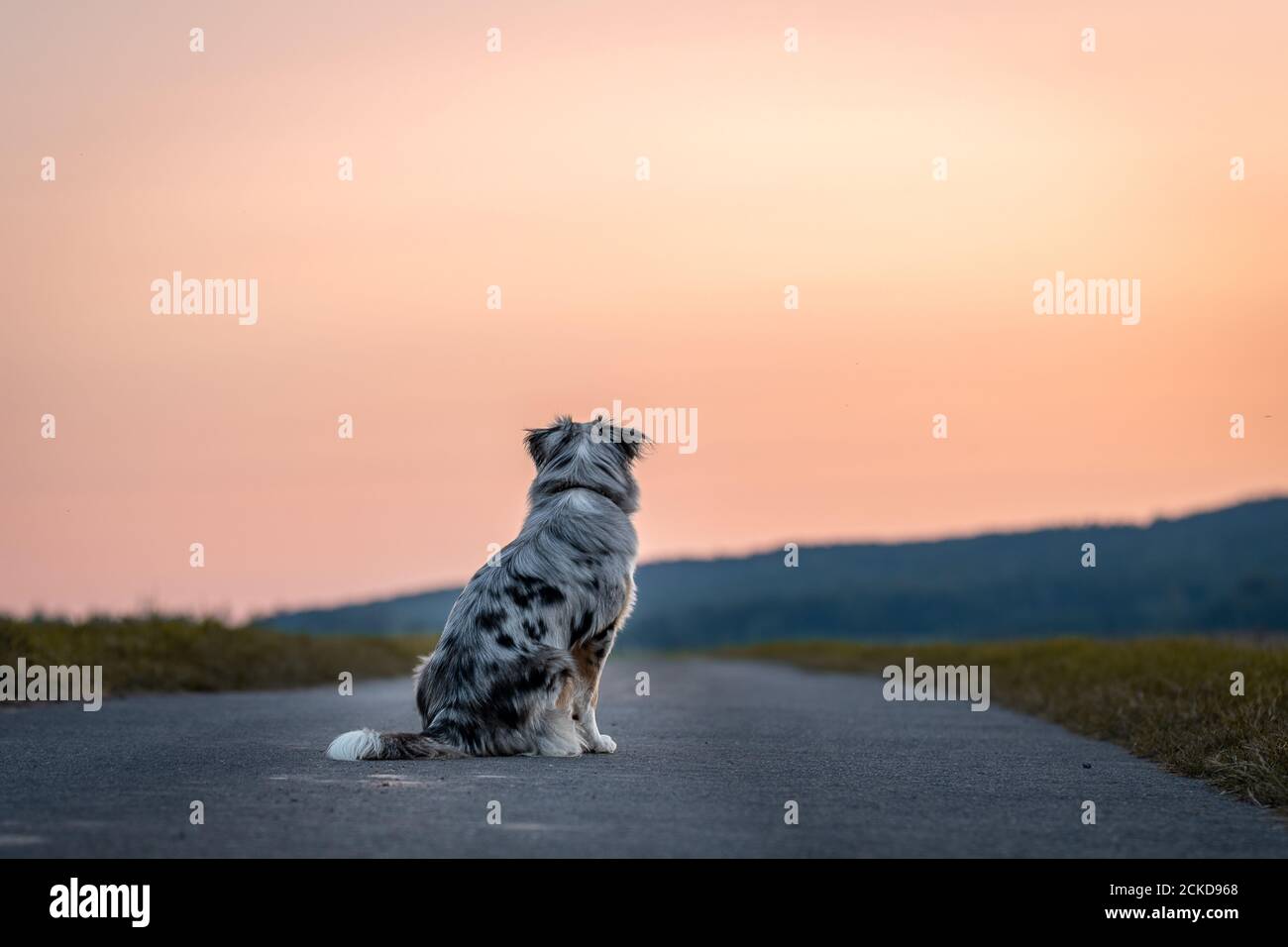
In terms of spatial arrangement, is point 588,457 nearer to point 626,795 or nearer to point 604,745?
point 604,745

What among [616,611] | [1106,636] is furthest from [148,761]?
[1106,636]

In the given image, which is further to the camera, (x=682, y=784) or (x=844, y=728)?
(x=844, y=728)

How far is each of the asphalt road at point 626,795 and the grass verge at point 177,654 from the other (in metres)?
4.66

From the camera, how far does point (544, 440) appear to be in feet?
39.1

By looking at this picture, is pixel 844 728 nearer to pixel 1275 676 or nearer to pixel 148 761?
pixel 1275 676

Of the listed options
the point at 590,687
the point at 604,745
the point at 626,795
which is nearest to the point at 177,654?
the point at 590,687

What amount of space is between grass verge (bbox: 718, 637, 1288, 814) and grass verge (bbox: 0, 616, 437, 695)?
9.10 metres

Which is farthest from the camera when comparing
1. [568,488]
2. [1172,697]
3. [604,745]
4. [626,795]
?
[1172,697]

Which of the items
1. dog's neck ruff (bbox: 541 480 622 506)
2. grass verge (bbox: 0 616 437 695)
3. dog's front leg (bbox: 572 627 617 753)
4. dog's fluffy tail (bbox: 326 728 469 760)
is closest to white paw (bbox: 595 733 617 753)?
dog's front leg (bbox: 572 627 617 753)

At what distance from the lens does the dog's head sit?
11.5 meters

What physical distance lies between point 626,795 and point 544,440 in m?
4.44

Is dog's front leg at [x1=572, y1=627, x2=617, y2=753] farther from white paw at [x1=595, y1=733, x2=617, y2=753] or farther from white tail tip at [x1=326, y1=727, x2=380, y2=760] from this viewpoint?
white tail tip at [x1=326, y1=727, x2=380, y2=760]
